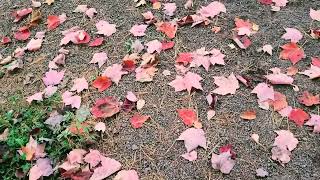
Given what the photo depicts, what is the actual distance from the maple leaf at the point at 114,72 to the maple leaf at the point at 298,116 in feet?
3.77

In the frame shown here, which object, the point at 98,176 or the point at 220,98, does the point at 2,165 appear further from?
the point at 220,98

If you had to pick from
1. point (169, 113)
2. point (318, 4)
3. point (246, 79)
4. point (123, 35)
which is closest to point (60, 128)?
point (169, 113)

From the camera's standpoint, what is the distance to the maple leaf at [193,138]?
2432mm

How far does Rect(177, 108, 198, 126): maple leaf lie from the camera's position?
255 cm

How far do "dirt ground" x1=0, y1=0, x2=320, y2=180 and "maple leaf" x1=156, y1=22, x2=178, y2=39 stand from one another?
0.04 m

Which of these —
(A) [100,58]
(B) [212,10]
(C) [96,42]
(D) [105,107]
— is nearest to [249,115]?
(D) [105,107]

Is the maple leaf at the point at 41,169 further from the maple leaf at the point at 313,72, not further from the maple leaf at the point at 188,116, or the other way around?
the maple leaf at the point at 313,72

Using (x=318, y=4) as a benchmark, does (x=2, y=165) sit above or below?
below

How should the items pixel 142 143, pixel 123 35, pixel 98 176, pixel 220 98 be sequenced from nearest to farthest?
pixel 98 176, pixel 142 143, pixel 220 98, pixel 123 35

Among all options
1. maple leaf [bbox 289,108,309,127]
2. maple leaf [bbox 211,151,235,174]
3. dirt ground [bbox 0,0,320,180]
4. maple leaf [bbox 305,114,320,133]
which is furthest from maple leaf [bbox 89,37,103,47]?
maple leaf [bbox 305,114,320,133]

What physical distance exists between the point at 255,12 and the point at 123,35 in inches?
41.1

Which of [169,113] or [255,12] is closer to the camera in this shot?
[169,113]

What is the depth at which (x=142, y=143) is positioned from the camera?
2.50m

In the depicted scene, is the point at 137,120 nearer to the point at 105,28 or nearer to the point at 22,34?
the point at 105,28
